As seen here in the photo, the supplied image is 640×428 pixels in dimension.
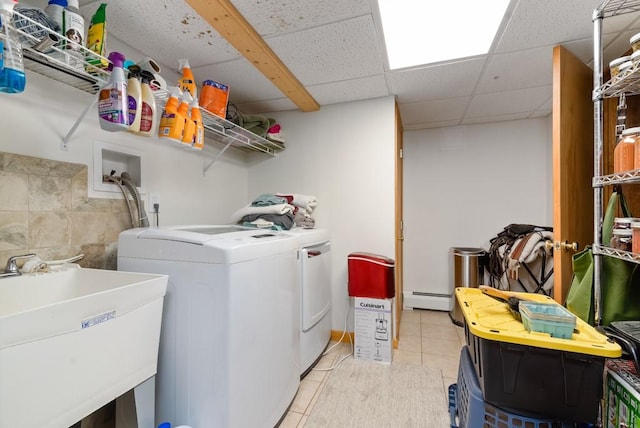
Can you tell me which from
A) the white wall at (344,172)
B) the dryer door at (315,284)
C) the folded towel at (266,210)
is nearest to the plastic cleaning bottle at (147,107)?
the folded towel at (266,210)

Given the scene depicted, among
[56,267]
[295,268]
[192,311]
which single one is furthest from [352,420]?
[56,267]

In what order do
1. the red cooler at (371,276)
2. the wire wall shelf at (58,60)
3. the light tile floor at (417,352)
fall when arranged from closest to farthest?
the wire wall shelf at (58,60) → the light tile floor at (417,352) → the red cooler at (371,276)

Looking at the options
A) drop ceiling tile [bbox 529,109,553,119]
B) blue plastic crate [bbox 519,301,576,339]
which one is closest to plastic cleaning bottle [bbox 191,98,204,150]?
blue plastic crate [bbox 519,301,576,339]

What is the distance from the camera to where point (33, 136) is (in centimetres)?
114

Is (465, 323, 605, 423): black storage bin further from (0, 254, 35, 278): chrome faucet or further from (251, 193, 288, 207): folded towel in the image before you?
(0, 254, 35, 278): chrome faucet

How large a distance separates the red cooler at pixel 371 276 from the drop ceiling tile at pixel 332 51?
53.7 inches

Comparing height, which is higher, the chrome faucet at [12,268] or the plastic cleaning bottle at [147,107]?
the plastic cleaning bottle at [147,107]

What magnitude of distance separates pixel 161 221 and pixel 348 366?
166 centimetres

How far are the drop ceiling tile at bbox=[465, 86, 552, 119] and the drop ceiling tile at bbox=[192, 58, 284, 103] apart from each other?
1.81 metres

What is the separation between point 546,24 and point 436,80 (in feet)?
2.31

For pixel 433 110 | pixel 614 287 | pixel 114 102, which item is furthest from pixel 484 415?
pixel 433 110

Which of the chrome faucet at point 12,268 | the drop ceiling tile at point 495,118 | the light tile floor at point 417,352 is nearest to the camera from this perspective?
the chrome faucet at point 12,268

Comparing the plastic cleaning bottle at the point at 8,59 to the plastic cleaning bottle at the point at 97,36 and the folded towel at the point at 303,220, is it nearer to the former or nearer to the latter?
the plastic cleaning bottle at the point at 97,36

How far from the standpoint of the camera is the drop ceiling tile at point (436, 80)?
1.92m
